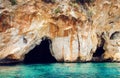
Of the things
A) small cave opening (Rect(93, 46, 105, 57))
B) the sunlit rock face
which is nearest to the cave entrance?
the sunlit rock face

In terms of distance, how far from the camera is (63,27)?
81.6 feet

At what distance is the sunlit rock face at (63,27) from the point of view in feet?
75.9

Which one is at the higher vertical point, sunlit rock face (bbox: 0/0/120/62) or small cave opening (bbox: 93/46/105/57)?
sunlit rock face (bbox: 0/0/120/62)

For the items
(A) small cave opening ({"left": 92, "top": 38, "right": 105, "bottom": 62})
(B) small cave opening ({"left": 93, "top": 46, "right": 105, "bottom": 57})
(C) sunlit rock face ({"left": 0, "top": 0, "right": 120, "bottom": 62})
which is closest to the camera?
(C) sunlit rock face ({"left": 0, "top": 0, "right": 120, "bottom": 62})

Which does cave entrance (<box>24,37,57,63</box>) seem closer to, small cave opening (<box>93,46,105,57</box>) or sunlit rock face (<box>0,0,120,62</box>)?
sunlit rock face (<box>0,0,120,62</box>)

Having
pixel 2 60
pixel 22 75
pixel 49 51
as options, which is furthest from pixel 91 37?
pixel 22 75

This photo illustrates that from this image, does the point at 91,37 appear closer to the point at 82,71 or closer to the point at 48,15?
the point at 48,15

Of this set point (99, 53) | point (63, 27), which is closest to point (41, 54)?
point (63, 27)

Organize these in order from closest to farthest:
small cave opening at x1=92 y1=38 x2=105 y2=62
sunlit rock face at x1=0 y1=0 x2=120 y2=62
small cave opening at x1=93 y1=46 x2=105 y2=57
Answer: sunlit rock face at x1=0 y1=0 x2=120 y2=62 → small cave opening at x1=92 y1=38 x2=105 y2=62 → small cave opening at x1=93 y1=46 x2=105 y2=57

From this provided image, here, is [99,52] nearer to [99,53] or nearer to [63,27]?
[99,53]

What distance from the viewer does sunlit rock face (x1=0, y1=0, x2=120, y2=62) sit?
23.1 metres

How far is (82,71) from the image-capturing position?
1959 centimetres

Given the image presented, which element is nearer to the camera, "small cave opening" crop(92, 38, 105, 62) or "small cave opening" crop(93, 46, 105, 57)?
"small cave opening" crop(92, 38, 105, 62)

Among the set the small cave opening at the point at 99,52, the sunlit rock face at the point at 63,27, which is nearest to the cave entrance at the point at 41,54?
the sunlit rock face at the point at 63,27
